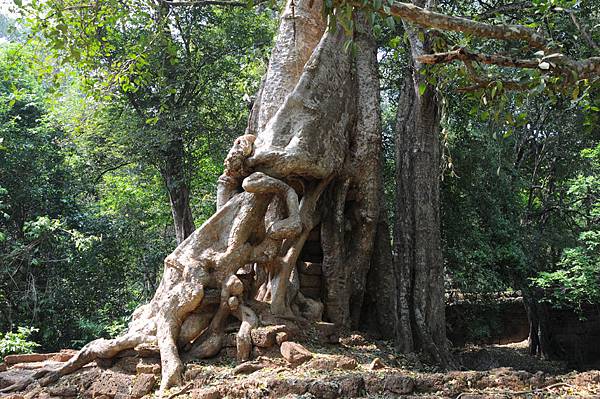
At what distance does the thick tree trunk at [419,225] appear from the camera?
248 inches

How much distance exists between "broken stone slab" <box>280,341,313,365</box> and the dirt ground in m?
0.03

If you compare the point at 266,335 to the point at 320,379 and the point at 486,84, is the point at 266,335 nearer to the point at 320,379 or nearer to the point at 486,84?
the point at 320,379

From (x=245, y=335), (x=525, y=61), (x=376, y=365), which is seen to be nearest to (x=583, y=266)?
(x=376, y=365)

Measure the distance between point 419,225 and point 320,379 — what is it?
3152 mm

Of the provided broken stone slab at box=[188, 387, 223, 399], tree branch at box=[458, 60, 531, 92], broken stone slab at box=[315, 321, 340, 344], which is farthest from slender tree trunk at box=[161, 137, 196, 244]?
tree branch at box=[458, 60, 531, 92]

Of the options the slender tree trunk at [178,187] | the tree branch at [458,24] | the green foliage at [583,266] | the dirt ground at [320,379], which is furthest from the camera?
the slender tree trunk at [178,187]

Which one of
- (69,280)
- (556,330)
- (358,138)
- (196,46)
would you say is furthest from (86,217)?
(556,330)

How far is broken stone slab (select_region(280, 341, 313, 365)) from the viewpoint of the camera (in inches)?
183

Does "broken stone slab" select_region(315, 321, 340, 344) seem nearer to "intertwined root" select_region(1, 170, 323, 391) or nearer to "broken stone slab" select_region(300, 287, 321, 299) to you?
"intertwined root" select_region(1, 170, 323, 391)

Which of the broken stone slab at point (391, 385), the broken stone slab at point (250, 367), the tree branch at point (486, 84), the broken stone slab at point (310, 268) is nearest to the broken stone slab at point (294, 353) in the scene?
the broken stone slab at point (250, 367)

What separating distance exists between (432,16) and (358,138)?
12.5 ft

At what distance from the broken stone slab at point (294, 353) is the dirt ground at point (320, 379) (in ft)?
0.11

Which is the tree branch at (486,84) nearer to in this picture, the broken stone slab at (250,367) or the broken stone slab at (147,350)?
the broken stone slab at (250,367)

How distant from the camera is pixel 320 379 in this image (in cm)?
395
